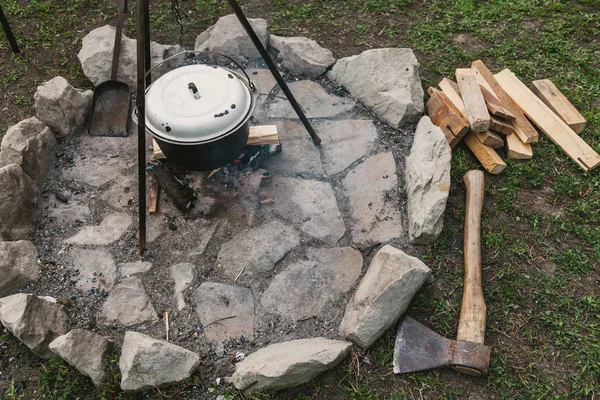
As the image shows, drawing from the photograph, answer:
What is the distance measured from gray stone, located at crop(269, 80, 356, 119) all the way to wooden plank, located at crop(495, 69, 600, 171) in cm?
150

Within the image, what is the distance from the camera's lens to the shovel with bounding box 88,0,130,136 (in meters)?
4.66

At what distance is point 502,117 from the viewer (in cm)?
461

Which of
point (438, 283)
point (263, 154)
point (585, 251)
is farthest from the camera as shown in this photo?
point (263, 154)

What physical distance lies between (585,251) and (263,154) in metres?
2.55

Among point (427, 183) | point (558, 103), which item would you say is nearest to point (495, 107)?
point (558, 103)

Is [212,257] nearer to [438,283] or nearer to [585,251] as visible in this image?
[438,283]

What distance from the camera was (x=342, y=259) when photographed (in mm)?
3811

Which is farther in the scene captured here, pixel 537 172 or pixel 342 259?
pixel 537 172

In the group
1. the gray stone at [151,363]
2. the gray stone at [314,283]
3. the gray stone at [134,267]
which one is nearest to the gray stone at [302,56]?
the gray stone at [314,283]

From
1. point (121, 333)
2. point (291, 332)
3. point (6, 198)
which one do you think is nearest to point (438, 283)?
point (291, 332)

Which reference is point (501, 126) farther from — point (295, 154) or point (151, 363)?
point (151, 363)

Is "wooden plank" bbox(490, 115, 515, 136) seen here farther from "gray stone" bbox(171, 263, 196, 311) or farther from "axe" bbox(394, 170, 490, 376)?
"gray stone" bbox(171, 263, 196, 311)

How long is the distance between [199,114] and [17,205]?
4.90 ft

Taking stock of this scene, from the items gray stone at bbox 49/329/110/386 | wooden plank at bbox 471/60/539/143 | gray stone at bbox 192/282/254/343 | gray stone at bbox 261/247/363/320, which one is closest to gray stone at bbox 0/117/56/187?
gray stone at bbox 49/329/110/386
